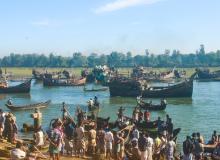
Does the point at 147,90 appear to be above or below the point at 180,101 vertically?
above

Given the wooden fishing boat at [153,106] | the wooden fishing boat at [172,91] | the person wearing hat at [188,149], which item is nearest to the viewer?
the person wearing hat at [188,149]

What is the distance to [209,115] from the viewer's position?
5106 cm

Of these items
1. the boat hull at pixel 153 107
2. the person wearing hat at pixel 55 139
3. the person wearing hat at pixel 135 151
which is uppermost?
the person wearing hat at pixel 55 139

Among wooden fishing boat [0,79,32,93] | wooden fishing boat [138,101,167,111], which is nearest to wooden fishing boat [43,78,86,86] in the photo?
wooden fishing boat [0,79,32,93]

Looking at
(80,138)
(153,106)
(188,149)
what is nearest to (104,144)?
(80,138)

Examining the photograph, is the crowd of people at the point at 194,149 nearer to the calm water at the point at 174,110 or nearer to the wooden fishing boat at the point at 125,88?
the calm water at the point at 174,110

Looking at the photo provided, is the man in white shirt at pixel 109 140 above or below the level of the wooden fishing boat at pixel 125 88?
above

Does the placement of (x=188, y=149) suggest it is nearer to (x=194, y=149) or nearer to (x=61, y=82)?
(x=194, y=149)

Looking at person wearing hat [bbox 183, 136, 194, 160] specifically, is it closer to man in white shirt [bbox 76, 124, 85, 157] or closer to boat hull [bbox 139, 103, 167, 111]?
man in white shirt [bbox 76, 124, 85, 157]

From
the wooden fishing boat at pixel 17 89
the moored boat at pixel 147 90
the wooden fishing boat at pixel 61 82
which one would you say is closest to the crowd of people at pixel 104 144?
the moored boat at pixel 147 90

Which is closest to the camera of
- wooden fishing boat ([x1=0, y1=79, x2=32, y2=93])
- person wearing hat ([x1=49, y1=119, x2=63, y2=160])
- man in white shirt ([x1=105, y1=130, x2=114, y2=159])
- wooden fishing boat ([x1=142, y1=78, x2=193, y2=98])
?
person wearing hat ([x1=49, y1=119, x2=63, y2=160])

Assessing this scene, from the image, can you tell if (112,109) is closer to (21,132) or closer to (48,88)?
(21,132)

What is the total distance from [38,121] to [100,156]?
9.16 m

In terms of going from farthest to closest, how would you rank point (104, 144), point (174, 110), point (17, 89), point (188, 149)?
point (17, 89)
point (174, 110)
point (104, 144)
point (188, 149)
